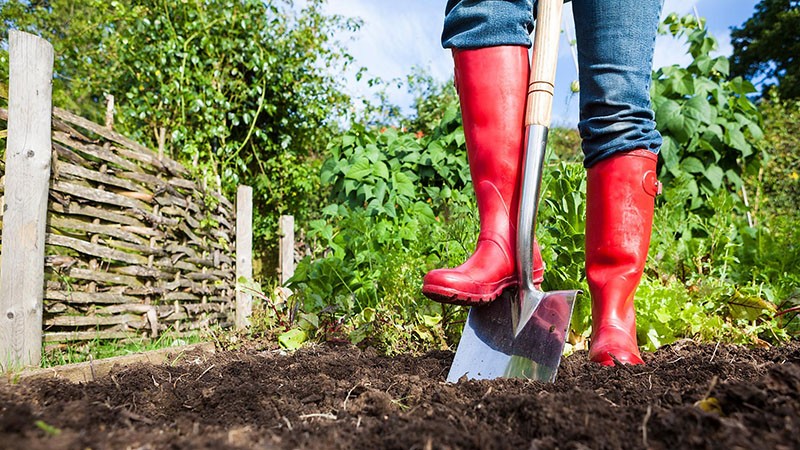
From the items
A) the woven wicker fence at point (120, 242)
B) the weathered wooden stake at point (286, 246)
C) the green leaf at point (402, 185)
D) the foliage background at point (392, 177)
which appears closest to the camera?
the foliage background at point (392, 177)

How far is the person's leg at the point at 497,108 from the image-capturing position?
5.12ft

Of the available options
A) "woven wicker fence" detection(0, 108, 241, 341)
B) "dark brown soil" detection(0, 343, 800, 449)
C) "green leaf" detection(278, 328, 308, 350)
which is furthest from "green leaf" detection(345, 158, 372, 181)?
"dark brown soil" detection(0, 343, 800, 449)

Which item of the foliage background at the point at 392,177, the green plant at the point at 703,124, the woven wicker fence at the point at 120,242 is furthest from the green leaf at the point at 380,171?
the green plant at the point at 703,124

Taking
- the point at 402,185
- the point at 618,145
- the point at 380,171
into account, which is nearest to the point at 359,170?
the point at 380,171

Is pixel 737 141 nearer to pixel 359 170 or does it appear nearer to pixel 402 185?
pixel 402 185

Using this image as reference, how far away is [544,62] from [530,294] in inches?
25.0

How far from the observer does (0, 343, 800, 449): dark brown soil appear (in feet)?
2.39

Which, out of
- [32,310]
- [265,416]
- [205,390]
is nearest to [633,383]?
[265,416]

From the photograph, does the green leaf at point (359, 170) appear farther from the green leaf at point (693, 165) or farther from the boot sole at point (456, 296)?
→ the boot sole at point (456, 296)

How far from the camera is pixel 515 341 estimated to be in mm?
1492

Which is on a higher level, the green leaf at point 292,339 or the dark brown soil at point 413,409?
the dark brown soil at point 413,409

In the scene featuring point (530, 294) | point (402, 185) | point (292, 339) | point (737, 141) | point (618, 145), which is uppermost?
point (737, 141)

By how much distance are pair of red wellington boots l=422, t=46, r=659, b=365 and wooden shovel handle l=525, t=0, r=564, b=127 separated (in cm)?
8

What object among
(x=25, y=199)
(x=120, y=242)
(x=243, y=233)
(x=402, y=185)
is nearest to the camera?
(x=25, y=199)
